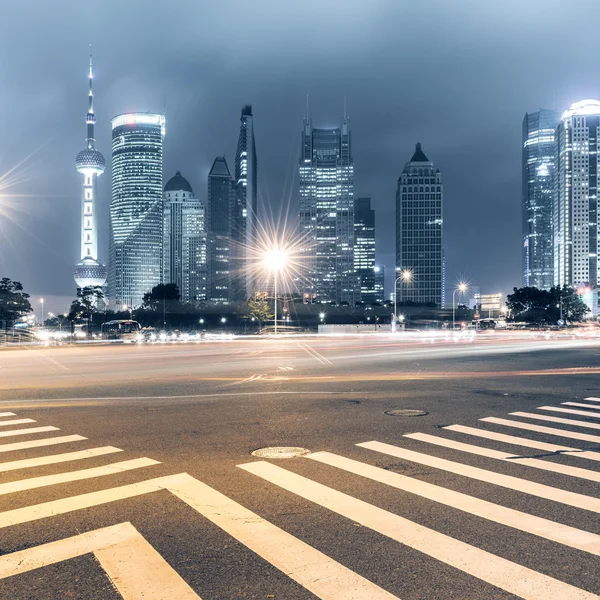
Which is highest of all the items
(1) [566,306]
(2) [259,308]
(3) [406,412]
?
(1) [566,306]

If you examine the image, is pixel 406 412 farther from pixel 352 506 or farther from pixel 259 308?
pixel 259 308

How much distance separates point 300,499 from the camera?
6.10 metres

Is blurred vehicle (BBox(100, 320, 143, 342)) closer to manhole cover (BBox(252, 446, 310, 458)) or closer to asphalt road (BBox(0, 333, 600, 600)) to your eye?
asphalt road (BBox(0, 333, 600, 600))

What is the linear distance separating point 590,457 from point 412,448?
8.16 feet

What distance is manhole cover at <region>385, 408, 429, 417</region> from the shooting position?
1142 centimetres

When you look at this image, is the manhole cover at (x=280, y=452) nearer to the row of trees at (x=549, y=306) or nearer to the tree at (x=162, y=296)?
the row of trees at (x=549, y=306)

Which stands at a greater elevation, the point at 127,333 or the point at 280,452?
the point at 127,333

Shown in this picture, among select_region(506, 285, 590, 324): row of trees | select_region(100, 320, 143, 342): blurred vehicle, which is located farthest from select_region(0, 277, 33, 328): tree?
select_region(506, 285, 590, 324): row of trees

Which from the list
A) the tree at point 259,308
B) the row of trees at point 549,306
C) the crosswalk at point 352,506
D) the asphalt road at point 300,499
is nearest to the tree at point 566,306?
the row of trees at point 549,306

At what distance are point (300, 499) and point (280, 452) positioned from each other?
222 centimetres

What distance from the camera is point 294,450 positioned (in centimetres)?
843

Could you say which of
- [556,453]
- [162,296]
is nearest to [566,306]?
[162,296]

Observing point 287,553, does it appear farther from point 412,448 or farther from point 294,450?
point 412,448

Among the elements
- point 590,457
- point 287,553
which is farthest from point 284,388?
point 287,553
